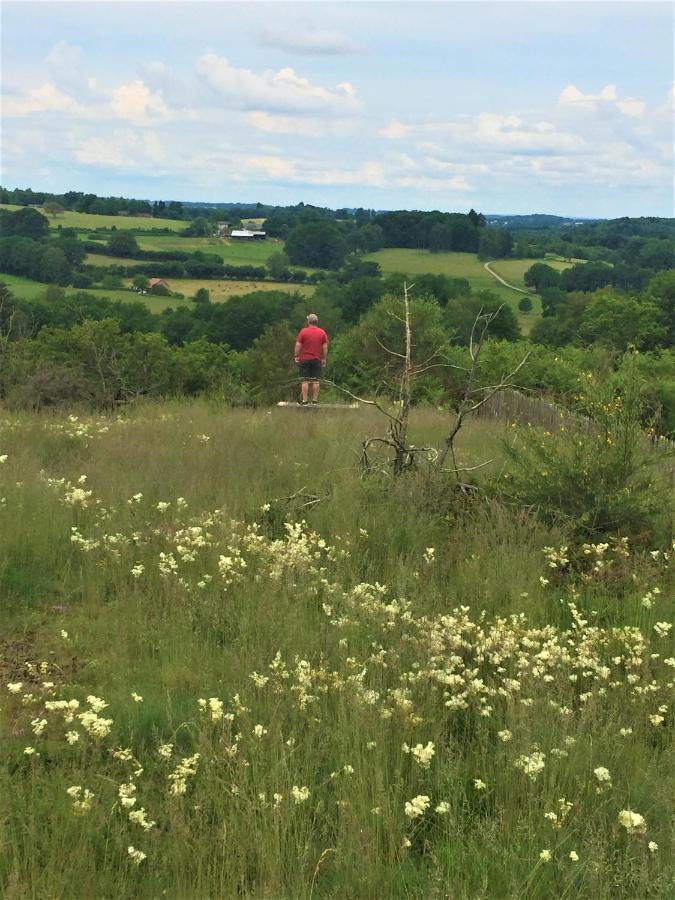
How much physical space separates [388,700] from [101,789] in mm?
1239

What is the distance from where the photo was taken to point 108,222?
11344 centimetres

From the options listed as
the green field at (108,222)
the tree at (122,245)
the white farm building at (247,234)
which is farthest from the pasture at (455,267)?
the green field at (108,222)

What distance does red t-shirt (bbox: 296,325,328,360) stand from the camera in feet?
47.1

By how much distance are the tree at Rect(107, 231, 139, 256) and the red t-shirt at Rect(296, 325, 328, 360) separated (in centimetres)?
8399

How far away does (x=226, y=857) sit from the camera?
264cm

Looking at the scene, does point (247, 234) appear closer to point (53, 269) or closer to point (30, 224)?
point (30, 224)

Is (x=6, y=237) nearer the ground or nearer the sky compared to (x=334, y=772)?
nearer the sky

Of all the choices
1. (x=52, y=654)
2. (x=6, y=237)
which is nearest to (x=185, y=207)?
(x=6, y=237)

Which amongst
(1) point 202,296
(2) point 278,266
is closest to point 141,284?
(1) point 202,296

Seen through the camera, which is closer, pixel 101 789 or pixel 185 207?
pixel 101 789

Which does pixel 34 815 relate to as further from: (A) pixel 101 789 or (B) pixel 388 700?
(B) pixel 388 700

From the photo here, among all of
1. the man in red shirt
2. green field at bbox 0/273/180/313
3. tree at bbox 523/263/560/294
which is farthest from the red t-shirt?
tree at bbox 523/263/560/294

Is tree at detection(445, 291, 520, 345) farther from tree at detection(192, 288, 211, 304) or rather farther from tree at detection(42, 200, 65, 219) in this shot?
tree at detection(42, 200, 65, 219)

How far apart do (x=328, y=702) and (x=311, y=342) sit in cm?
1128
